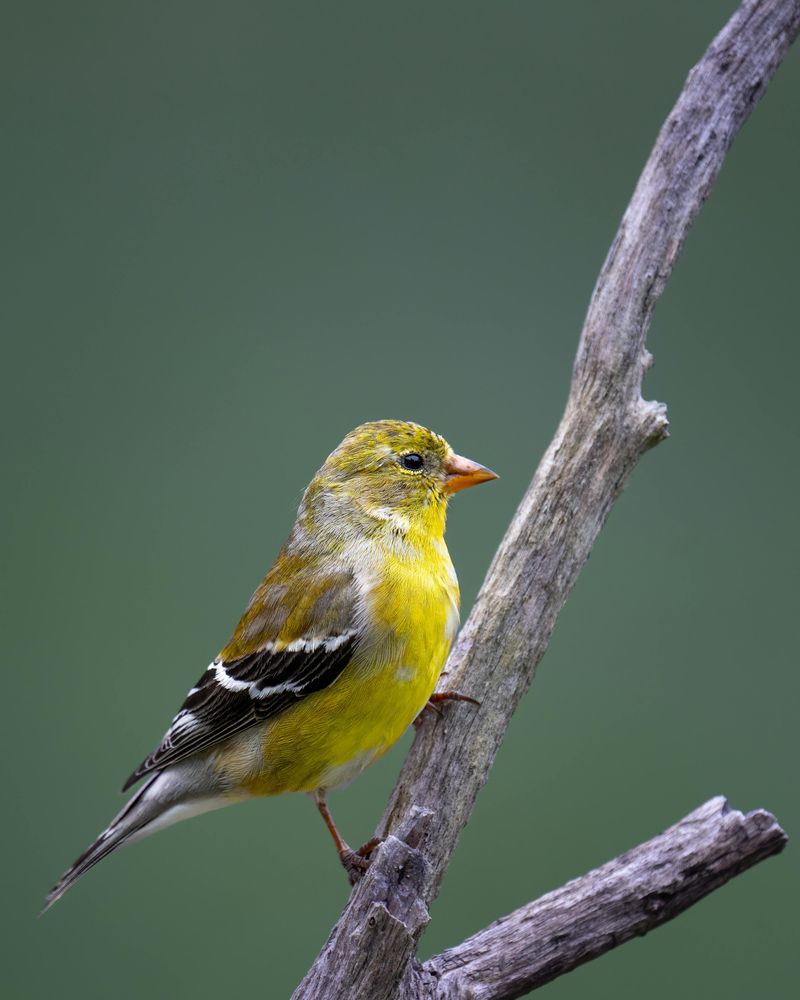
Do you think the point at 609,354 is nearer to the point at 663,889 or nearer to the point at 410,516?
the point at 410,516

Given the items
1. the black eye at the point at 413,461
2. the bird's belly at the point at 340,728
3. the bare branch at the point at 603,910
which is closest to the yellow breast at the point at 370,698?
the bird's belly at the point at 340,728

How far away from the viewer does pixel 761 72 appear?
2479mm

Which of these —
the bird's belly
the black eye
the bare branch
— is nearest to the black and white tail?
the bird's belly

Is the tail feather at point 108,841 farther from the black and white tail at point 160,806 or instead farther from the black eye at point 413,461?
the black eye at point 413,461

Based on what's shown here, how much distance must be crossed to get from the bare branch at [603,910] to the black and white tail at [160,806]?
692 mm

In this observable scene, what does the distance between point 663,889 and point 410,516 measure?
0.99 meters

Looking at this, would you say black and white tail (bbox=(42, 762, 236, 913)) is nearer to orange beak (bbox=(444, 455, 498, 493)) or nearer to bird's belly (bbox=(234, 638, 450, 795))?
bird's belly (bbox=(234, 638, 450, 795))

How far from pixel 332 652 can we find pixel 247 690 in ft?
0.78

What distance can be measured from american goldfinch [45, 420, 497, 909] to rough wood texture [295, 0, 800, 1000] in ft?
0.33

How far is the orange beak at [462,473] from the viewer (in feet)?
8.50

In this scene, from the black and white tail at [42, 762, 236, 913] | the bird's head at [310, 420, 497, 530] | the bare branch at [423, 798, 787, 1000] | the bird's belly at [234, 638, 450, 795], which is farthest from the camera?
the bird's head at [310, 420, 497, 530]

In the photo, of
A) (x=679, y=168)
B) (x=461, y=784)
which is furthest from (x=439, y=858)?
(x=679, y=168)

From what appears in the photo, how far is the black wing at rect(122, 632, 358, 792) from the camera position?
7.73 feet

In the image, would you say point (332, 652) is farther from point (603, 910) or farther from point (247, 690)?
point (603, 910)
